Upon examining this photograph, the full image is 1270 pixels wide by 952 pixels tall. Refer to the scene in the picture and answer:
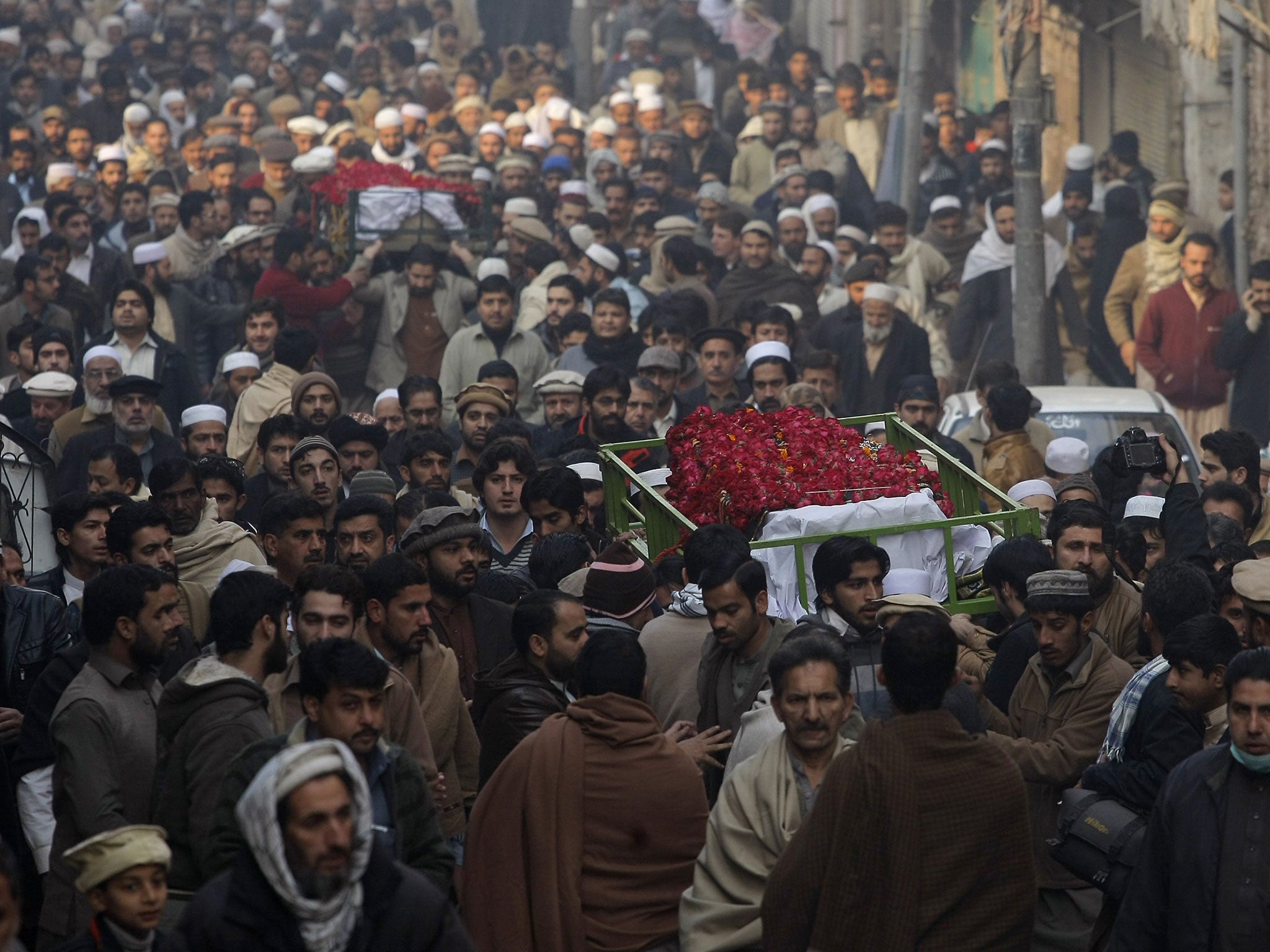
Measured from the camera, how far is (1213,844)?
528 cm

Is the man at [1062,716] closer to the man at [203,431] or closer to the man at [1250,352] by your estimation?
the man at [203,431]

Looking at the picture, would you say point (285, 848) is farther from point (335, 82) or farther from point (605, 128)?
point (335, 82)

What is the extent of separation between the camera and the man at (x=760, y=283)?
51.6 ft

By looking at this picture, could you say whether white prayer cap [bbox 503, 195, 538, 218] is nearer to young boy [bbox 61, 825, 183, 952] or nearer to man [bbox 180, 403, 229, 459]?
man [bbox 180, 403, 229, 459]

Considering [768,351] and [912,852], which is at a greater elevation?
[768,351]

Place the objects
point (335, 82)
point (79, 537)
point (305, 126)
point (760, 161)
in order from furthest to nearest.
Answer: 1. point (335, 82)
2. point (305, 126)
3. point (760, 161)
4. point (79, 537)

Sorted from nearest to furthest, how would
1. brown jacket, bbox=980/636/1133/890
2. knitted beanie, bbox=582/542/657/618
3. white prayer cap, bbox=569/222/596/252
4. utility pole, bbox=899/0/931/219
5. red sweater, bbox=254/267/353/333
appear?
brown jacket, bbox=980/636/1133/890
knitted beanie, bbox=582/542/657/618
red sweater, bbox=254/267/353/333
white prayer cap, bbox=569/222/596/252
utility pole, bbox=899/0/931/219

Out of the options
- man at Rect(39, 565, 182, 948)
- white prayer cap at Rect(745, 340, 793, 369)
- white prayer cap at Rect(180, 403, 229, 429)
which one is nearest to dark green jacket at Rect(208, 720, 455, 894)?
man at Rect(39, 565, 182, 948)

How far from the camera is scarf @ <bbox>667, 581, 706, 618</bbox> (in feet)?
23.7

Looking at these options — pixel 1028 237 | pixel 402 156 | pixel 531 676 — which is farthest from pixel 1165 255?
pixel 531 676

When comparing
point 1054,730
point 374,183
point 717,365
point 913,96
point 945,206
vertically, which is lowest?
point 1054,730

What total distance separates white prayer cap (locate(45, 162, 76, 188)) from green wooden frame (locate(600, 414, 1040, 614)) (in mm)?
11526

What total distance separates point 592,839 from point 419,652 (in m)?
1.31

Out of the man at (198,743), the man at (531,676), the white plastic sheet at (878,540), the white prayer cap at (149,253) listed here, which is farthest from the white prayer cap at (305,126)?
the man at (198,743)
